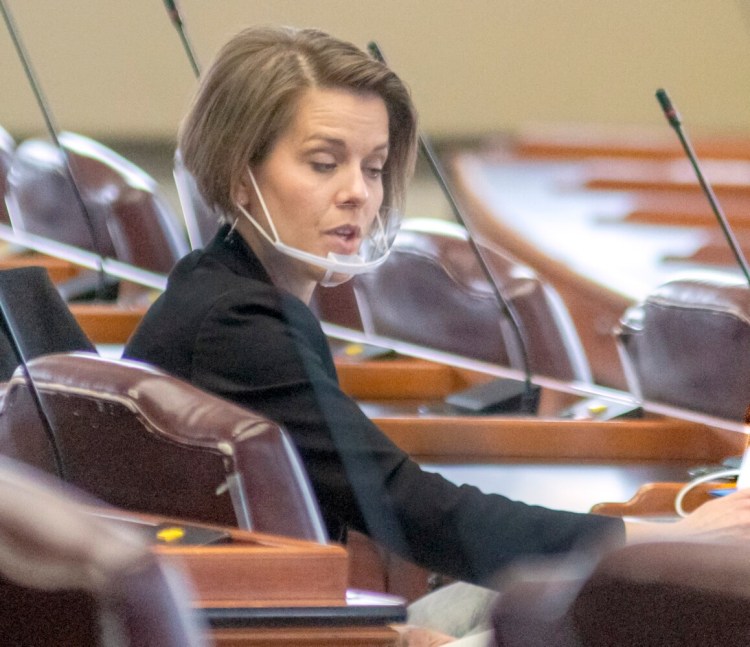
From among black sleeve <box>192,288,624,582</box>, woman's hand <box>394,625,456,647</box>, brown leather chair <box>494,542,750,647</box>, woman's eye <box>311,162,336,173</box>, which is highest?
woman's eye <box>311,162,336,173</box>

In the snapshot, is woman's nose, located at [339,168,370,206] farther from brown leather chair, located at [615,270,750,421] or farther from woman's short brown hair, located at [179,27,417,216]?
brown leather chair, located at [615,270,750,421]

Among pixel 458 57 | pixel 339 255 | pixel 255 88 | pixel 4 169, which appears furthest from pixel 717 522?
pixel 458 57

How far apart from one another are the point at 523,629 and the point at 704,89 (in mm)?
4320

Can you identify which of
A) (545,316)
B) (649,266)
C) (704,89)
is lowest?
(649,266)

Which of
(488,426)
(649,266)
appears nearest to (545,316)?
(488,426)

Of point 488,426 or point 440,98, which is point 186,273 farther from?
point 440,98

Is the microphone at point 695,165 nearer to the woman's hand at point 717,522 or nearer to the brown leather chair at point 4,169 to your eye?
the woman's hand at point 717,522

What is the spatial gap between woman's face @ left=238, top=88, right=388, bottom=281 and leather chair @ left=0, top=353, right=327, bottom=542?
0.31 m

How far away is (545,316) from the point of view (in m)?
2.31

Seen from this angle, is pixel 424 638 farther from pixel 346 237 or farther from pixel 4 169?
pixel 4 169

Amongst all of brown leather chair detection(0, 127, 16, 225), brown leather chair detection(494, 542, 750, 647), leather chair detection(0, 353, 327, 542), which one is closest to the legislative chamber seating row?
leather chair detection(0, 353, 327, 542)

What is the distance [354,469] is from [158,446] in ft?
0.59

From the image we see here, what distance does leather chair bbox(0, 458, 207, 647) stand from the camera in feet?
1.83

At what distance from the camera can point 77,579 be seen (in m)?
0.57
